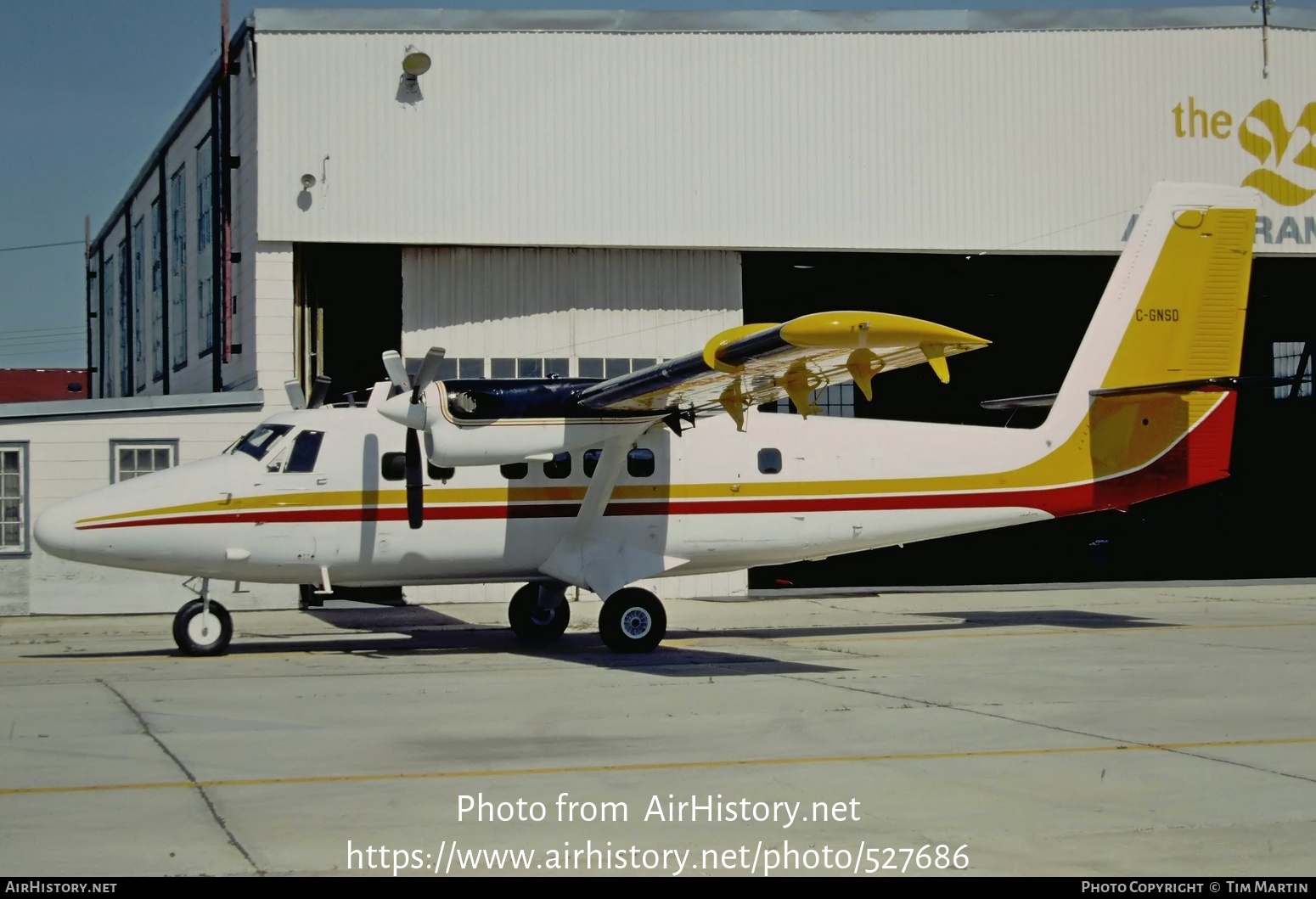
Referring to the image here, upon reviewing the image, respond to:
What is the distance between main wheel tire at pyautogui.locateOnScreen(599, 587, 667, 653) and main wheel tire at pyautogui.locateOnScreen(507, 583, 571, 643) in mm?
1683

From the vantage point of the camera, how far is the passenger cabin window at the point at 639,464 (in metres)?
16.3

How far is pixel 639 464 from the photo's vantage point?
16.4 metres

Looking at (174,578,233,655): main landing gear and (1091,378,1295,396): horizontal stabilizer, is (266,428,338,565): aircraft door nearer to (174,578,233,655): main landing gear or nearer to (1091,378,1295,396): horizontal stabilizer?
(174,578,233,655): main landing gear

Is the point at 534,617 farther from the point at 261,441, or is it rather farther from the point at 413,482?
the point at 261,441

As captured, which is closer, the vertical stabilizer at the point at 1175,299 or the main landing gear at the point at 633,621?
the main landing gear at the point at 633,621

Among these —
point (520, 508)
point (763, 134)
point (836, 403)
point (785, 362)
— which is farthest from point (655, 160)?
point (785, 362)

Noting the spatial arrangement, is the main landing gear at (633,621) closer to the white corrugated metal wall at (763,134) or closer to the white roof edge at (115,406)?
the white roof edge at (115,406)

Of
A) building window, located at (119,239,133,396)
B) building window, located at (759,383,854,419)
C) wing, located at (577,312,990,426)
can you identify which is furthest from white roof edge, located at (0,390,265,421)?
building window, located at (119,239,133,396)

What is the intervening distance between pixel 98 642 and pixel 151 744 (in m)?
8.74

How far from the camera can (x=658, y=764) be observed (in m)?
8.61

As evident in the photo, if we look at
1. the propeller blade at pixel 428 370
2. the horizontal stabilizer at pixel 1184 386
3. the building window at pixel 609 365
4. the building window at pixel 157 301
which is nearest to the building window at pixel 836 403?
the building window at pixel 609 365

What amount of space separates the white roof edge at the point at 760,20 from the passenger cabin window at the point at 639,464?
1097 centimetres

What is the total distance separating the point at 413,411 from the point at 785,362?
425 cm

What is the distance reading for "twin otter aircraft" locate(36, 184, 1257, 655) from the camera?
1470 centimetres
